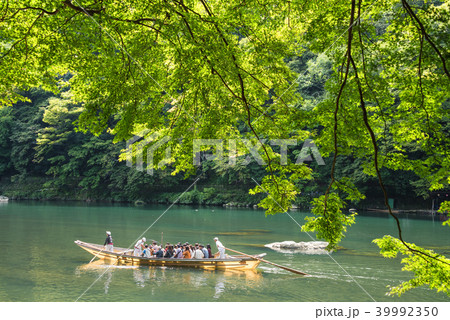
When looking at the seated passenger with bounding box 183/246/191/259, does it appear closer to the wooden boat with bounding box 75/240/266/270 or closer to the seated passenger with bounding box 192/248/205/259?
the seated passenger with bounding box 192/248/205/259

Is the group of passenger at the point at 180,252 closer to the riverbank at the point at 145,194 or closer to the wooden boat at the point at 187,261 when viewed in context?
the wooden boat at the point at 187,261

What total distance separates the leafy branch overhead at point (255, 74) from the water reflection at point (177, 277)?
18.4ft

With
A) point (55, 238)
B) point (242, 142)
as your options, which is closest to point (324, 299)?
point (242, 142)

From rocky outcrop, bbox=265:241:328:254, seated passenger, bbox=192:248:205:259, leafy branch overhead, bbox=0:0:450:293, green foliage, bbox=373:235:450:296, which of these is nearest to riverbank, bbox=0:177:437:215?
rocky outcrop, bbox=265:241:328:254

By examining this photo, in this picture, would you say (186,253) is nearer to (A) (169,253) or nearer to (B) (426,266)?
(A) (169,253)

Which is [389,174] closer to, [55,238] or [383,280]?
[383,280]

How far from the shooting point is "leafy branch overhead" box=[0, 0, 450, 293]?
4.44 m

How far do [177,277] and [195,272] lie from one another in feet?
2.54

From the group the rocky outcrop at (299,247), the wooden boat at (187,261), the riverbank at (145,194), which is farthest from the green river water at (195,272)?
the riverbank at (145,194)

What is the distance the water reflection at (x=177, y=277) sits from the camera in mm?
10852

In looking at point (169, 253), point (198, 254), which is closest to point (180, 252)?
point (169, 253)

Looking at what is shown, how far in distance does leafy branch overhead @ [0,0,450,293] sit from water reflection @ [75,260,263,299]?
5.59m

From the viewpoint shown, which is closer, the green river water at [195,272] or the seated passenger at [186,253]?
the green river water at [195,272]
